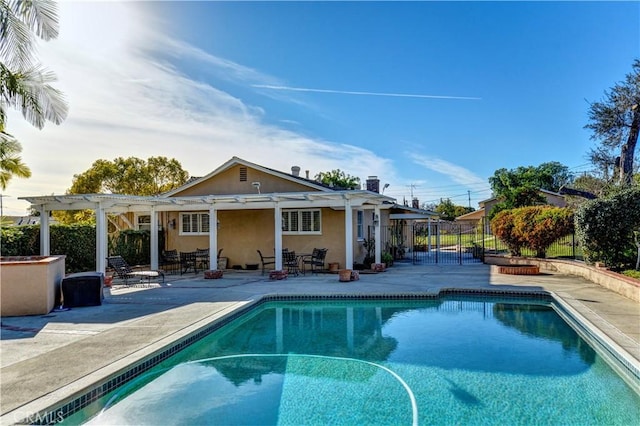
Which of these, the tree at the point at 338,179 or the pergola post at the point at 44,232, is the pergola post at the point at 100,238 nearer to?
the pergola post at the point at 44,232

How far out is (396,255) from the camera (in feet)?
79.6

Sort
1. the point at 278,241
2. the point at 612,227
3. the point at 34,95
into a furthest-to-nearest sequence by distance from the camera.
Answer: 1. the point at 278,241
2. the point at 612,227
3. the point at 34,95

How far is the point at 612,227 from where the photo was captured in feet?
42.8

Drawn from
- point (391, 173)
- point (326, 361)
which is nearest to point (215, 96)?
point (326, 361)

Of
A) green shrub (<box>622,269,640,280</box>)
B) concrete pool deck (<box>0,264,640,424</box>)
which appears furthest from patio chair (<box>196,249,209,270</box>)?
green shrub (<box>622,269,640,280</box>)

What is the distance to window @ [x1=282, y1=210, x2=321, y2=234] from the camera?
1873 centimetres

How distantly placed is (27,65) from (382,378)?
11.6 m

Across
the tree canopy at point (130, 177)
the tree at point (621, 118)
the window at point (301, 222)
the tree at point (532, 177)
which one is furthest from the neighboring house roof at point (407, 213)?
the tree at point (532, 177)

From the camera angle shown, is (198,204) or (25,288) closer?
(25,288)

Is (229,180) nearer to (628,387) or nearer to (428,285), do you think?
(428,285)

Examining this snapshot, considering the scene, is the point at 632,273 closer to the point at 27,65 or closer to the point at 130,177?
the point at 27,65

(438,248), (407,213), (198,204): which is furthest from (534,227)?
(198,204)

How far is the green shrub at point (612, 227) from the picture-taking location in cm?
1274

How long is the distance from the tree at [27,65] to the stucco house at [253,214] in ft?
15.9
